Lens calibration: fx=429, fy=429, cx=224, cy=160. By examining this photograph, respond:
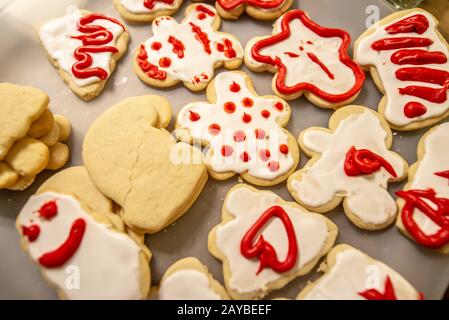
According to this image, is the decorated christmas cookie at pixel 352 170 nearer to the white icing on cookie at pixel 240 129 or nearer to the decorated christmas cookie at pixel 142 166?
the white icing on cookie at pixel 240 129

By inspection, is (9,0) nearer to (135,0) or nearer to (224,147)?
(135,0)

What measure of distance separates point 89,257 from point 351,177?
1.09 metres

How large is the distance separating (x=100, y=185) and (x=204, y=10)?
1048 mm

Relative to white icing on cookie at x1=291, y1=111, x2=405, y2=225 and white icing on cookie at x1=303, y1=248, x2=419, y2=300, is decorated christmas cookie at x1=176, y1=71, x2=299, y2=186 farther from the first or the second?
white icing on cookie at x1=303, y1=248, x2=419, y2=300

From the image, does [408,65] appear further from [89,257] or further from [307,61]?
[89,257]

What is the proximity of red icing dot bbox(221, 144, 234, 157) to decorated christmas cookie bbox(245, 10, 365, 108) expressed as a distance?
38 centimetres

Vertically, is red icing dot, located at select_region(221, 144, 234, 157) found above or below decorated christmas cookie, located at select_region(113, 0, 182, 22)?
below

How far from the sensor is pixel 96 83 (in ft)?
6.43

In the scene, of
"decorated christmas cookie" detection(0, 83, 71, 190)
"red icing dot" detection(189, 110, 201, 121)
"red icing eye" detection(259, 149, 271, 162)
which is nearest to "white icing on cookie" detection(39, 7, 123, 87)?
"decorated christmas cookie" detection(0, 83, 71, 190)

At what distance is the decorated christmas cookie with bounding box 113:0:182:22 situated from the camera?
212 cm

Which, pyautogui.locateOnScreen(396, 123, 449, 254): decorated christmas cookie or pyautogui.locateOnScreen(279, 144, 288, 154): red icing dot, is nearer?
pyautogui.locateOnScreen(396, 123, 449, 254): decorated christmas cookie

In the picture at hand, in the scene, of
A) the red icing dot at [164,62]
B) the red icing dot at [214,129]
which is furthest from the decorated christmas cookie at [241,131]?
the red icing dot at [164,62]

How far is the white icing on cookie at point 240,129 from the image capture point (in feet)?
5.95

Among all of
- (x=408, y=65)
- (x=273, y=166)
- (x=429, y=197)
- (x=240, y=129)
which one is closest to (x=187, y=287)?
(x=273, y=166)
